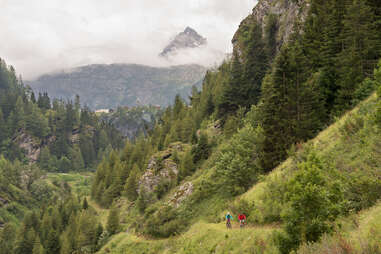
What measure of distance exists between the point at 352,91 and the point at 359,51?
5.34 meters

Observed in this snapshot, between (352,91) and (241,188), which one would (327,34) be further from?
(241,188)

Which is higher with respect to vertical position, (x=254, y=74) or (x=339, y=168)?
(x=254, y=74)

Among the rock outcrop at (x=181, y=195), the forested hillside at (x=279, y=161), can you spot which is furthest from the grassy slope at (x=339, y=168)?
the rock outcrop at (x=181, y=195)

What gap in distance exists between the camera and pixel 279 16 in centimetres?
6631

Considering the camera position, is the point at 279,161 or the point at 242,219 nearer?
the point at 242,219

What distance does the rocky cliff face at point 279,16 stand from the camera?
56506 mm

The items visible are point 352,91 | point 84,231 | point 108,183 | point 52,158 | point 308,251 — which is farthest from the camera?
point 52,158

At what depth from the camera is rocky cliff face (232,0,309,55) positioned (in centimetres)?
5651

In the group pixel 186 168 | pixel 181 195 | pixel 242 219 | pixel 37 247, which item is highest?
pixel 242 219

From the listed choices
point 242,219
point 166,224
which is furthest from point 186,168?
point 242,219

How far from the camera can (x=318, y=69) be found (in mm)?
38875

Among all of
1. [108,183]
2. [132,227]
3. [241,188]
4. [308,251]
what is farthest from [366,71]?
[108,183]

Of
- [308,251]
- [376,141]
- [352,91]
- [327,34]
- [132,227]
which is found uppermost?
[327,34]

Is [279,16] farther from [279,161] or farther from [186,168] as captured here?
[279,161]
